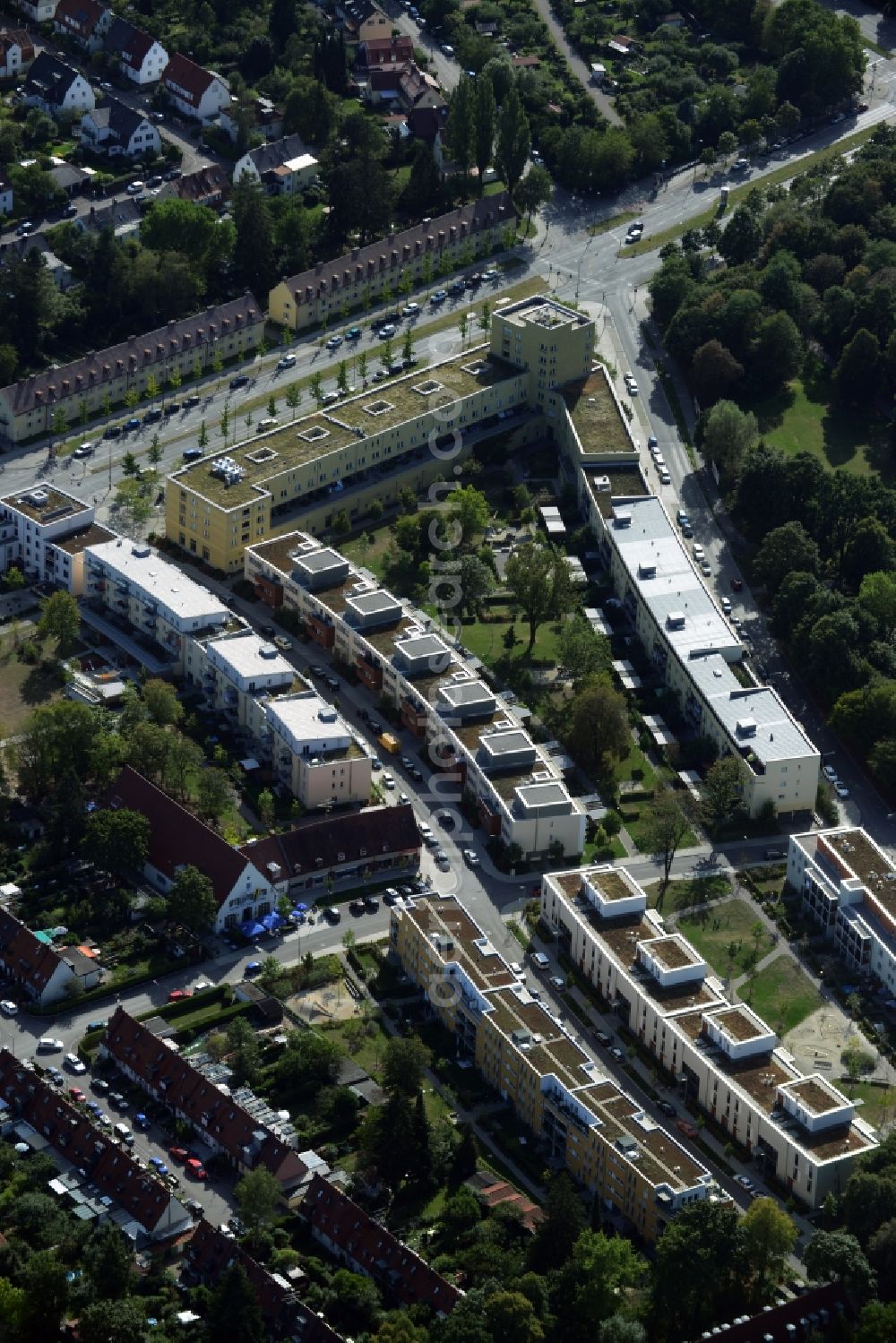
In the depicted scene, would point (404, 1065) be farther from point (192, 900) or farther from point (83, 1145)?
point (192, 900)

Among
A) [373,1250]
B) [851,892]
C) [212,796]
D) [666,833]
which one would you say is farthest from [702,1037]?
[212,796]

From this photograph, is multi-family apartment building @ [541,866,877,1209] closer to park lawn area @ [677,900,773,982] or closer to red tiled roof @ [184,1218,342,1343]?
park lawn area @ [677,900,773,982]

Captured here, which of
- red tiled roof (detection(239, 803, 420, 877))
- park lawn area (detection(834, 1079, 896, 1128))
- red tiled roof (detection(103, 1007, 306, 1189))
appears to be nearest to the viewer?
red tiled roof (detection(103, 1007, 306, 1189))

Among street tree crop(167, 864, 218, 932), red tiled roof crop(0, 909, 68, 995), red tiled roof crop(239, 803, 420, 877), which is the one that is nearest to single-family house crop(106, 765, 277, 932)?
street tree crop(167, 864, 218, 932)

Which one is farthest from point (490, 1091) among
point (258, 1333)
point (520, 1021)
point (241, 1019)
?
point (258, 1333)

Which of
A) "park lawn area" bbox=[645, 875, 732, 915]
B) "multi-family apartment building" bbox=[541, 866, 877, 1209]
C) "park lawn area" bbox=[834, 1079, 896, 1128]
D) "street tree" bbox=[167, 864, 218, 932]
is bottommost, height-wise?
"park lawn area" bbox=[834, 1079, 896, 1128]

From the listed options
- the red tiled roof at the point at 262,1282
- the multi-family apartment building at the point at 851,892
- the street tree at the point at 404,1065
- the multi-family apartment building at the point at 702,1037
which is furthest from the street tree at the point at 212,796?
the red tiled roof at the point at 262,1282
